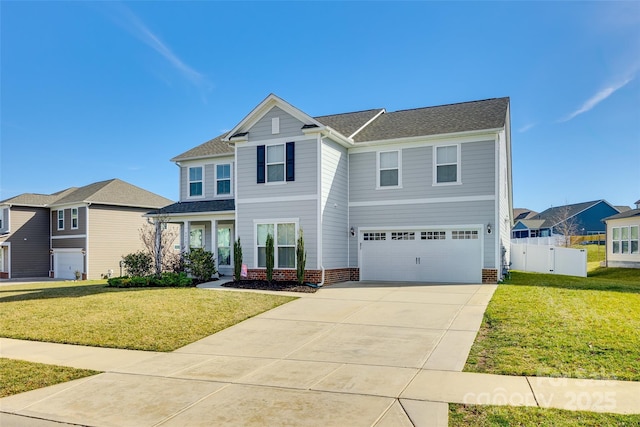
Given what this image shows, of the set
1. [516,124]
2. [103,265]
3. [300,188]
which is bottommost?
[103,265]

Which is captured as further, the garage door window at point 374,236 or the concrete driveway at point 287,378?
the garage door window at point 374,236

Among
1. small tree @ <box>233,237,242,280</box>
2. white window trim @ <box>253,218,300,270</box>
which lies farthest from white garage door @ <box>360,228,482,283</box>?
small tree @ <box>233,237,242,280</box>

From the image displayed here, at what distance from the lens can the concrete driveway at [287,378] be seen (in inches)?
224

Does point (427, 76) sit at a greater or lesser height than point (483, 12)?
lesser

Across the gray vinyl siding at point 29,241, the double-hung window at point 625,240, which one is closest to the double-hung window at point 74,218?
the gray vinyl siding at point 29,241

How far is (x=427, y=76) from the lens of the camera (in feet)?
58.3

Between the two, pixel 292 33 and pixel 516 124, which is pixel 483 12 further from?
pixel 516 124

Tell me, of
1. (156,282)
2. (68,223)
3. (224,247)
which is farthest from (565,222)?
(68,223)

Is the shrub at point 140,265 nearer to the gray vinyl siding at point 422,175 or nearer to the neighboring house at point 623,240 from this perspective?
the gray vinyl siding at point 422,175

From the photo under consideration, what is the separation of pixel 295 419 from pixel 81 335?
7.16m

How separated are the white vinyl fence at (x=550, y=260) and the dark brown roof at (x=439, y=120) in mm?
8069

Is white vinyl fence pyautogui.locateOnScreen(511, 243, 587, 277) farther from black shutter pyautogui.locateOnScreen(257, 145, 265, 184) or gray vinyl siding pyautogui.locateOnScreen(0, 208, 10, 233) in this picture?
gray vinyl siding pyautogui.locateOnScreen(0, 208, 10, 233)

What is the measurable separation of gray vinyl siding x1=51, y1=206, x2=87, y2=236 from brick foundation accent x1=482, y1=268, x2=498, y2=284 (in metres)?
25.4

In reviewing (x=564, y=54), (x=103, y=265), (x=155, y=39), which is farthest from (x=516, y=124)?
(x=103, y=265)
